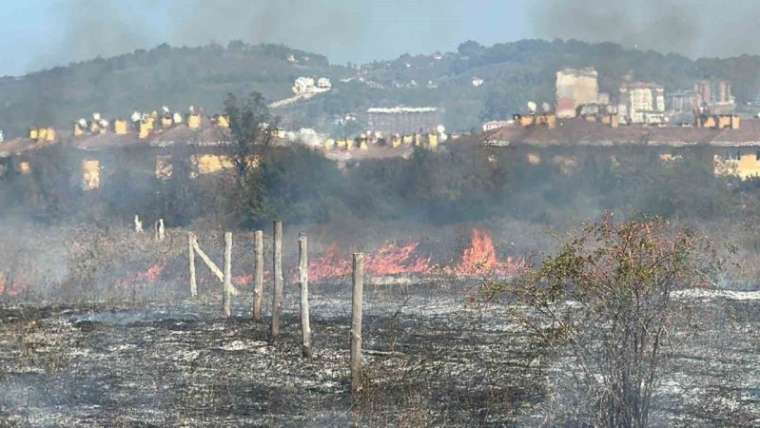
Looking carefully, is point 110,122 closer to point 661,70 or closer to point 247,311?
point 661,70

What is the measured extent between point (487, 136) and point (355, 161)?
9738 mm

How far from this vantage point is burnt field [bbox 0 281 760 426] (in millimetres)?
16703

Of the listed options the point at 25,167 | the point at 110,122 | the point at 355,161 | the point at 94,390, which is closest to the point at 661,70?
the point at 355,161

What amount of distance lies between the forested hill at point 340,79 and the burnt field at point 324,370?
33.0 meters

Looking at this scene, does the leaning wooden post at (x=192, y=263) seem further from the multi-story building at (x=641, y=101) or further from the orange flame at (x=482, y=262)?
the multi-story building at (x=641, y=101)

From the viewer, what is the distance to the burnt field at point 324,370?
1670cm

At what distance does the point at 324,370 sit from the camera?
66.1ft

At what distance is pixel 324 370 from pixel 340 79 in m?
129

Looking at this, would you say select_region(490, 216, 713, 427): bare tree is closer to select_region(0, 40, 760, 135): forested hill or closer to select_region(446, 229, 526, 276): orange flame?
select_region(446, 229, 526, 276): orange flame

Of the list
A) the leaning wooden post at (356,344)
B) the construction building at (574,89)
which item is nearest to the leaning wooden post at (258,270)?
the leaning wooden post at (356,344)

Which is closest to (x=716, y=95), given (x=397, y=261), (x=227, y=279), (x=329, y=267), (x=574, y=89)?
(x=574, y=89)

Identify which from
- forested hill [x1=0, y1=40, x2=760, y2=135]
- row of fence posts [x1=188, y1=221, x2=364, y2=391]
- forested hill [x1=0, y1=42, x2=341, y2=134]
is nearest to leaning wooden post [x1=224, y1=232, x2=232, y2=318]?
row of fence posts [x1=188, y1=221, x2=364, y2=391]

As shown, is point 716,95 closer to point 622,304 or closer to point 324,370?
point 324,370

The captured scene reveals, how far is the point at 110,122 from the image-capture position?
3071 inches
